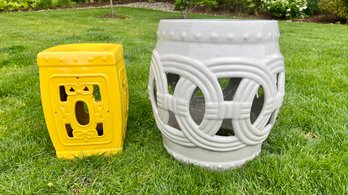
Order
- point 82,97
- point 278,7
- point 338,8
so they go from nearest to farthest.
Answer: point 82,97 < point 338,8 < point 278,7

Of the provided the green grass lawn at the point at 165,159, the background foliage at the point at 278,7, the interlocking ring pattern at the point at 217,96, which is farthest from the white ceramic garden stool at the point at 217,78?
the background foliage at the point at 278,7

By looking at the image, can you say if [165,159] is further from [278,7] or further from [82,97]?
[278,7]

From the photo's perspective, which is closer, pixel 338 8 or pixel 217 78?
pixel 217 78

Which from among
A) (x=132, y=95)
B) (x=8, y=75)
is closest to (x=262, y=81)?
(x=132, y=95)

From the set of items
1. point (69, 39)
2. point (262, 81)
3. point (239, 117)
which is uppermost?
point (262, 81)

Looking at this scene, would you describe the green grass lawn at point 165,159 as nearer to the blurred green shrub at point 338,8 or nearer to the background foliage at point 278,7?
the background foliage at point 278,7

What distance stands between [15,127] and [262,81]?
1417mm

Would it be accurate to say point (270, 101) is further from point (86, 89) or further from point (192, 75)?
point (86, 89)

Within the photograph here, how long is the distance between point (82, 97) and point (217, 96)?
2.01ft

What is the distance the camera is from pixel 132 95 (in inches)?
92.1

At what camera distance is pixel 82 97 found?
4.60 ft

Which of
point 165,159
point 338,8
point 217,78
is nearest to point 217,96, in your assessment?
point 217,78

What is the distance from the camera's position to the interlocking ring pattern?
1197 mm

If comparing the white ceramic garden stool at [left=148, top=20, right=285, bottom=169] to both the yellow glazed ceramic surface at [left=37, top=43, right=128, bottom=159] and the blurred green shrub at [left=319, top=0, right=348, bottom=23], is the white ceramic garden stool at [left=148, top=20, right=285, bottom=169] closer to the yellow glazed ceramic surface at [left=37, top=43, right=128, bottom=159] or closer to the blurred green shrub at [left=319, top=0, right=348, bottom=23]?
the yellow glazed ceramic surface at [left=37, top=43, right=128, bottom=159]
